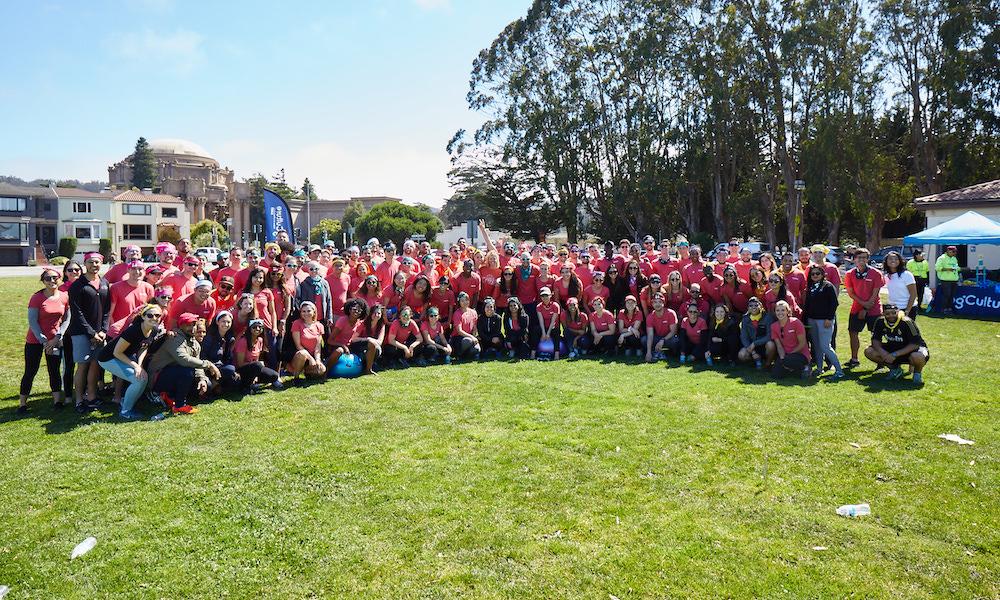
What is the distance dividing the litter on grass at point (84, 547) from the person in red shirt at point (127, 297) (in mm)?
3621

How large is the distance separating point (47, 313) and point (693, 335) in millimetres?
8314

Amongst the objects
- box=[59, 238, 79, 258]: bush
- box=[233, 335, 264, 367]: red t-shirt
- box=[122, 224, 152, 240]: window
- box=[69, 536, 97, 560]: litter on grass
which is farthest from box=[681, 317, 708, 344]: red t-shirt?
box=[122, 224, 152, 240]: window

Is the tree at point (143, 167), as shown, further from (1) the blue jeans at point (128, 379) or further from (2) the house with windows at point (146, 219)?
(1) the blue jeans at point (128, 379)

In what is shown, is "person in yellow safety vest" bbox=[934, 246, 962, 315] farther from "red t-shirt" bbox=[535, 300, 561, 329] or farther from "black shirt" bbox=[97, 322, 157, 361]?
"black shirt" bbox=[97, 322, 157, 361]

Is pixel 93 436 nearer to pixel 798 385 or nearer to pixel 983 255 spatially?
pixel 798 385

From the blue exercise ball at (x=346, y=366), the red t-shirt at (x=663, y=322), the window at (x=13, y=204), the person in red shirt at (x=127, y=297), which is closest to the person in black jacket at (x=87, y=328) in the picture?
the person in red shirt at (x=127, y=297)

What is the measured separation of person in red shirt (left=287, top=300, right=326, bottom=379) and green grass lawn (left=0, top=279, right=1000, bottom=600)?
0.70 m

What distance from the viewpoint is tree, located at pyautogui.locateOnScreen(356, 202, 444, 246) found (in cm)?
6234

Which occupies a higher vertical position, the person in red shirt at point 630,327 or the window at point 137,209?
the window at point 137,209

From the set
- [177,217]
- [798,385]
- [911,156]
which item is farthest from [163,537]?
[177,217]

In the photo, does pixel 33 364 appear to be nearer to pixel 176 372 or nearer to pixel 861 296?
pixel 176 372

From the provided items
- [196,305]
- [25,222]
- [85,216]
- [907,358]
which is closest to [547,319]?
[907,358]

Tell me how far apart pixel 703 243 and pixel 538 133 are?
36.7ft

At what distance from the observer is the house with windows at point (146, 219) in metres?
70.9
